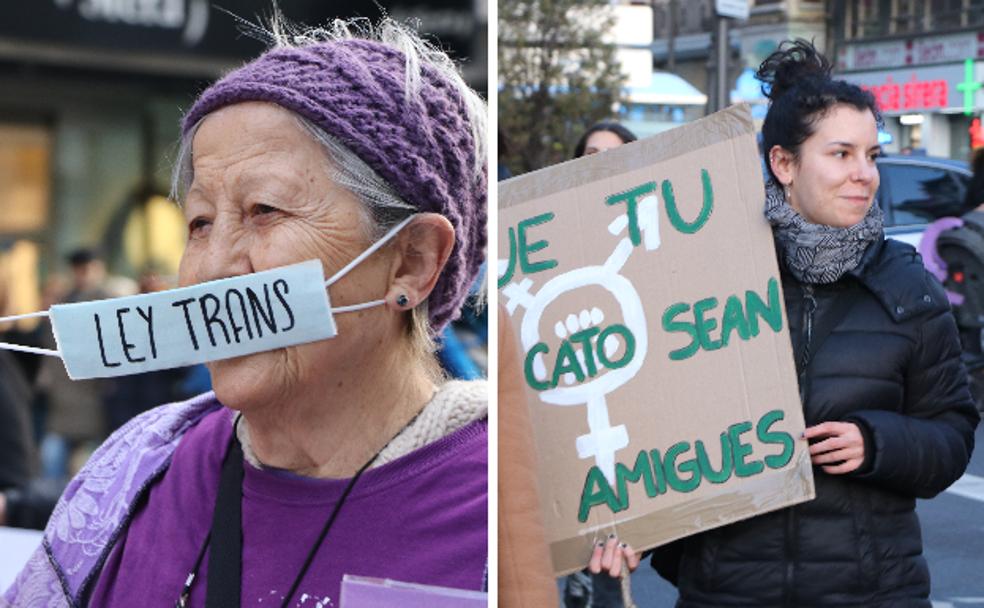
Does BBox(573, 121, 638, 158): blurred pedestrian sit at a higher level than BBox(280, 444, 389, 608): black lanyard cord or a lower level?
higher

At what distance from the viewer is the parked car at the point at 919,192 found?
221 cm

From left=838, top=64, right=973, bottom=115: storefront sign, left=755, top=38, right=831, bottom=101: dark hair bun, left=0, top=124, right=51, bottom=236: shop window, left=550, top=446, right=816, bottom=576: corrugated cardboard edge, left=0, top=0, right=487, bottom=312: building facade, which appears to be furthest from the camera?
left=0, top=124, right=51, bottom=236: shop window

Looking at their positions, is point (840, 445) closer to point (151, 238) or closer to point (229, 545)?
point (229, 545)

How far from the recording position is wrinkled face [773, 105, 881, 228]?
197 cm

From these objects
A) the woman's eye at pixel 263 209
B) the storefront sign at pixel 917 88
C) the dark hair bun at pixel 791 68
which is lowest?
the woman's eye at pixel 263 209

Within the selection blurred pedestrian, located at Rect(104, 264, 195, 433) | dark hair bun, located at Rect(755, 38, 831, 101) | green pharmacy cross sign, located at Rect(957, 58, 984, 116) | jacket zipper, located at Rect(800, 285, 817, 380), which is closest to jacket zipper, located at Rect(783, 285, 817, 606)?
jacket zipper, located at Rect(800, 285, 817, 380)

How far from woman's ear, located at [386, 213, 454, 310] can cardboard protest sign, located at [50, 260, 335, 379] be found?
106mm

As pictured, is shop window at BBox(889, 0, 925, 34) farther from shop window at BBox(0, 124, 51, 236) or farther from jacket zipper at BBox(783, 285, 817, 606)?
shop window at BBox(0, 124, 51, 236)

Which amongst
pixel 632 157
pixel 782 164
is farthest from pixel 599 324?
pixel 782 164

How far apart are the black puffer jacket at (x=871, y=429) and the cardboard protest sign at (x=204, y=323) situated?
36.6 inches

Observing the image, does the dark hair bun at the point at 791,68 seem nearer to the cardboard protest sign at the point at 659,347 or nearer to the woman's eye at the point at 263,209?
the cardboard protest sign at the point at 659,347

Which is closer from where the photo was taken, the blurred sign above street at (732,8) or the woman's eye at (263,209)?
the woman's eye at (263,209)

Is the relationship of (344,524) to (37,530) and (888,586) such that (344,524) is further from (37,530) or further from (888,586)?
(888,586)

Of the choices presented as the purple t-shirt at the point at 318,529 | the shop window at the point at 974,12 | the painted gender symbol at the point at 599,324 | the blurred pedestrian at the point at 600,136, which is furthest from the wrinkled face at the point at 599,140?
the purple t-shirt at the point at 318,529
